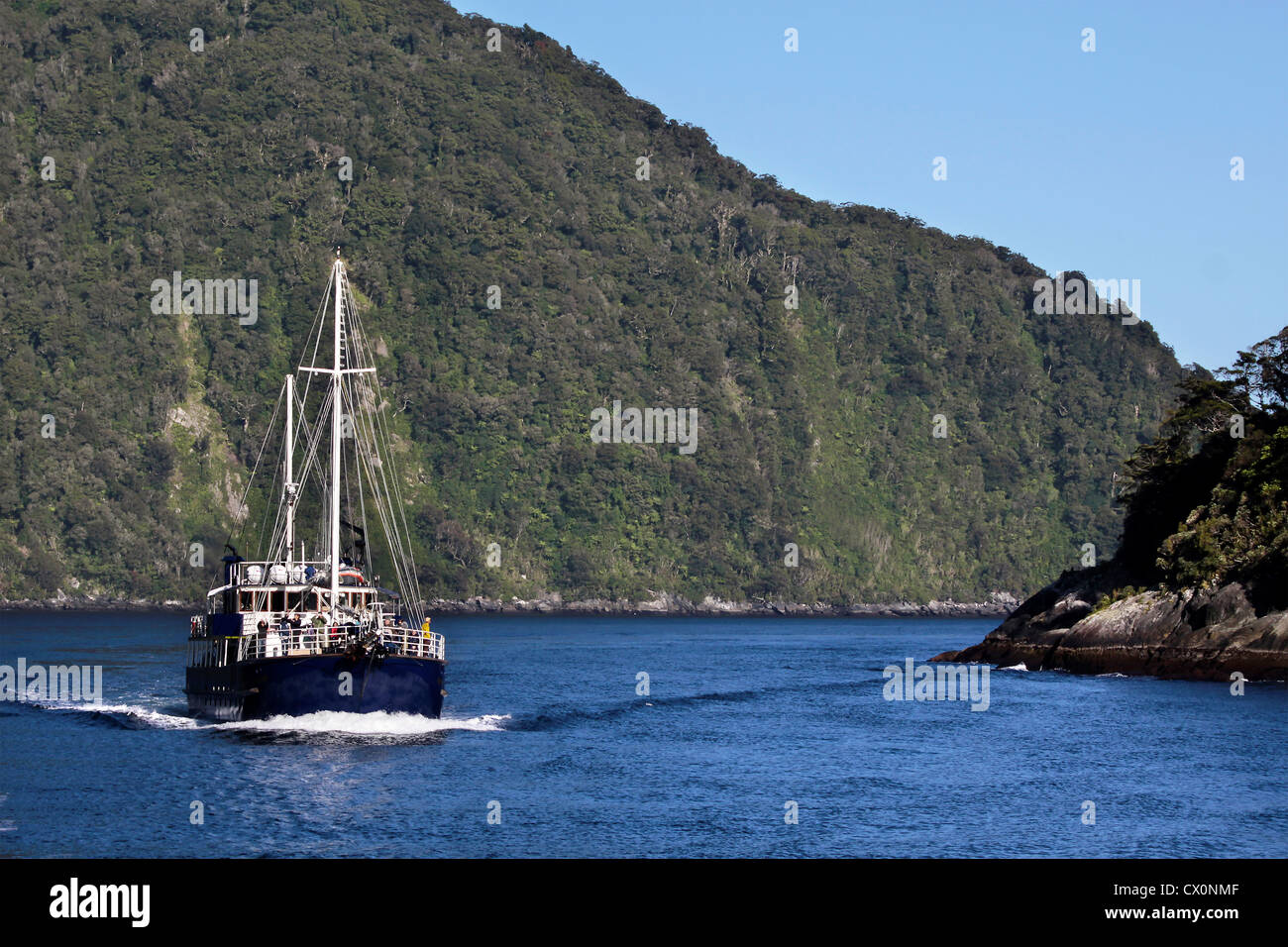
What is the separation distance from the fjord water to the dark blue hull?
661 mm

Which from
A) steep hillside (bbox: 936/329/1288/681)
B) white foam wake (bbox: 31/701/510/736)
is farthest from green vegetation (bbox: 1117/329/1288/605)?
white foam wake (bbox: 31/701/510/736)

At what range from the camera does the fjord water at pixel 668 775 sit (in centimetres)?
3888

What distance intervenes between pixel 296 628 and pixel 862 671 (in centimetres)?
5661

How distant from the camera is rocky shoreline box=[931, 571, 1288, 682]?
83312mm

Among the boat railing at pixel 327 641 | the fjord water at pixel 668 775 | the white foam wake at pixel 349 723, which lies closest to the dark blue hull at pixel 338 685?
the white foam wake at pixel 349 723

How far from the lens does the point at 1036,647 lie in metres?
105

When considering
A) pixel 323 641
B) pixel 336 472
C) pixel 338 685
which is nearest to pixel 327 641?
pixel 323 641

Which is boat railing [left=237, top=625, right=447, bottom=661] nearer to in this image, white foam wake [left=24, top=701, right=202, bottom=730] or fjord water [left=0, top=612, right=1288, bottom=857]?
fjord water [left=0, top=612, right=1288, bottom=857]

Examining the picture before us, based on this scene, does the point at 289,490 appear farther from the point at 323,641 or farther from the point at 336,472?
the point at 323,641

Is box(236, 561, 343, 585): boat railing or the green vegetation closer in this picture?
box(236, 561, 343, 585): boat railing

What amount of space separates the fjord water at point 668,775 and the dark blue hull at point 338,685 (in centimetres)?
66

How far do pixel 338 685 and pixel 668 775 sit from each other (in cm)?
1267
